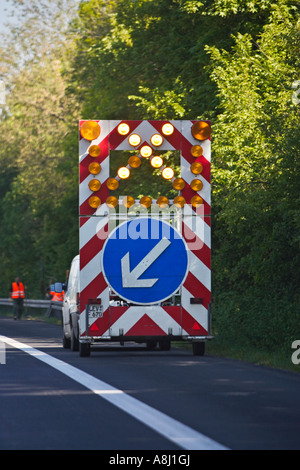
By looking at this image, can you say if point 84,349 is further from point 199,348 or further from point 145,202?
point 145,202

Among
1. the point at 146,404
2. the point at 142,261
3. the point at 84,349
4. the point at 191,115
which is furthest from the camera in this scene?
the point at 191,115

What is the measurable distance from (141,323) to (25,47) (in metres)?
47.2

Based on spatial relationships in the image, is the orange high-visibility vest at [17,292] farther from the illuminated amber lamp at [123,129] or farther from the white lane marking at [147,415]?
the white lane marking at [147,415]

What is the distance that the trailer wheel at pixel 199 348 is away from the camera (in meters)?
18.4

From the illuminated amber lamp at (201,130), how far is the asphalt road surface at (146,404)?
3.55 m

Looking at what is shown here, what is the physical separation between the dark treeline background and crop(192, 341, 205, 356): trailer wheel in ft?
6.80

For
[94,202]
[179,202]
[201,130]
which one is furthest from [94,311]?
[201,130]

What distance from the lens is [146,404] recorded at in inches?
440

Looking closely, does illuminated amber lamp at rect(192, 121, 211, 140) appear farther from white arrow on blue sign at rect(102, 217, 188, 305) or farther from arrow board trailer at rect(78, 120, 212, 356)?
white arrow on blue sign at rect(102, 217, 188, 305)

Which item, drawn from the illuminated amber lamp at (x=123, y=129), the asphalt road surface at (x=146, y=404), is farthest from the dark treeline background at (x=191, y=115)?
the asphalt road surface at (x=146, y=404)

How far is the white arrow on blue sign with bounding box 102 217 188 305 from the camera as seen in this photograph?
1781cm

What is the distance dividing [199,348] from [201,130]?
3.55 metres

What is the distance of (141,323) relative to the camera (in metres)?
17.7
